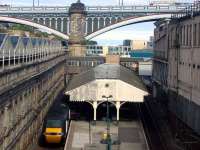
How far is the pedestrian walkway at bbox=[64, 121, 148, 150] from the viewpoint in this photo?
36875mm

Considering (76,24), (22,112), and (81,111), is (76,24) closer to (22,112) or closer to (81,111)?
(81,111)

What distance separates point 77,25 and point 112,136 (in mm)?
86213

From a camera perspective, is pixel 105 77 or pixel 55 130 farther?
pixel 105 77

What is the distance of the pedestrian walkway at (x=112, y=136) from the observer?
3688 centimetres

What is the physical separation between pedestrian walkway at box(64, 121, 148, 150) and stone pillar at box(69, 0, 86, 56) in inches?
3034

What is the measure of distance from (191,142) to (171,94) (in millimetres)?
21161

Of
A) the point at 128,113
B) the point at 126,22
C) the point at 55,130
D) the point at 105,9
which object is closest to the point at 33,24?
the point at 105,9

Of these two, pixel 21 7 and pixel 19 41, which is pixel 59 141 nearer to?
pixel 19 41

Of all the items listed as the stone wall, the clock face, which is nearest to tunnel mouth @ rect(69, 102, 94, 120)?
the stone wall

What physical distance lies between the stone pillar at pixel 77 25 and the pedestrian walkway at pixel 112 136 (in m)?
77.1

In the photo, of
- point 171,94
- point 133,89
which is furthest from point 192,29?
point 171,94

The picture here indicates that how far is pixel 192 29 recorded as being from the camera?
1837 inches

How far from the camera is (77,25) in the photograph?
12394cm

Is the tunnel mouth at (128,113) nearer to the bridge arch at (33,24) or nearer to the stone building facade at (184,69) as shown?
the stone building facade at (184,69)
